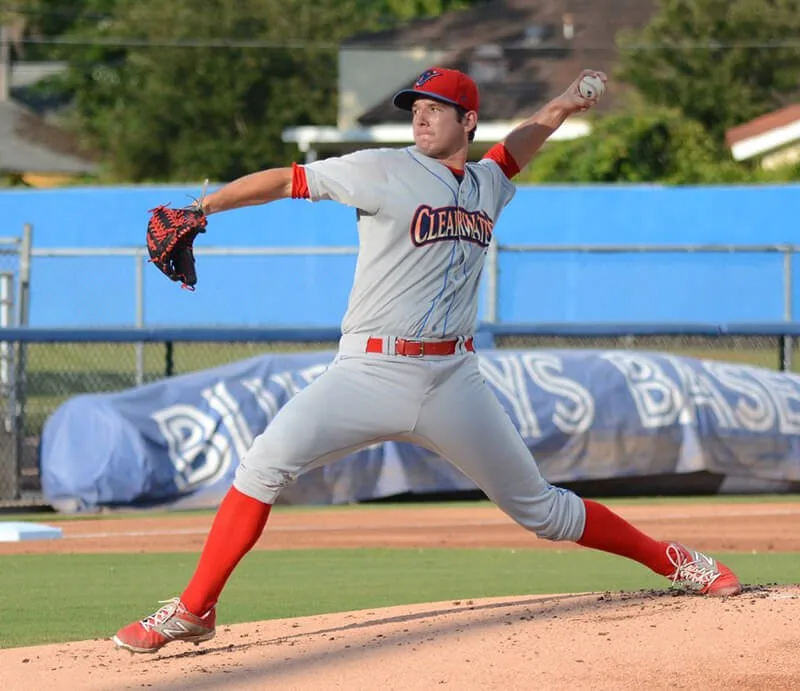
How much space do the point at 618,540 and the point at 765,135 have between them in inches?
1180

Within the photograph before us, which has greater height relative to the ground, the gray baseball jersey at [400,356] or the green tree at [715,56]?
the green tree at [715,56]

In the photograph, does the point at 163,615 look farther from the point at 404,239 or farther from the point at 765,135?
the point at 765,135

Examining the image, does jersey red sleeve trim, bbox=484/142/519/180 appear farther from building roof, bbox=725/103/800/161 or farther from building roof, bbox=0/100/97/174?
building roof, bbox=0/100/97/174

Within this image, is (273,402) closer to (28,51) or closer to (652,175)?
(652,175)

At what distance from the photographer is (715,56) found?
4141 centimetres

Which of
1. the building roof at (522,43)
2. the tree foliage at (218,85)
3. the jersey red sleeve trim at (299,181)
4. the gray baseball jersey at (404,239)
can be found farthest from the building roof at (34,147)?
the jersey red sleeve trim at (299,181)

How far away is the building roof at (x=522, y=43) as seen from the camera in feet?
147

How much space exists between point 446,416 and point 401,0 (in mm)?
55688

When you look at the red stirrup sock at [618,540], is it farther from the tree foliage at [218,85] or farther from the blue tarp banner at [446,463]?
the tree foliage at [218,85]

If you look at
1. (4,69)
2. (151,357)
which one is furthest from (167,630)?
(4,69)

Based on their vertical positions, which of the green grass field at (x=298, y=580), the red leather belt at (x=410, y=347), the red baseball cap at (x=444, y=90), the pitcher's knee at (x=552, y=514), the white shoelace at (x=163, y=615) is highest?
the red baseball cap at (x=444, y=90)

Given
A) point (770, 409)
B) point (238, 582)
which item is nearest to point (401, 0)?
point (770, 409)

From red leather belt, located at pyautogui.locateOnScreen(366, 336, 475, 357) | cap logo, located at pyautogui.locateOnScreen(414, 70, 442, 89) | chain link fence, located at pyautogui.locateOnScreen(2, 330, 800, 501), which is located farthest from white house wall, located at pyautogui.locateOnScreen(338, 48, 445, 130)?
red leather belt, located at pyautogui.locateOnScreen(366, 336, 475, 357)

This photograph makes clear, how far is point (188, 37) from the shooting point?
1902 inches
